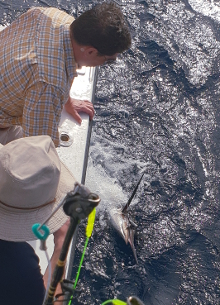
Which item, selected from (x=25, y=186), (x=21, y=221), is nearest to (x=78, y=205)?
(x=25, y=186)

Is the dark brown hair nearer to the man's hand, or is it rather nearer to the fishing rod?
the man's hand

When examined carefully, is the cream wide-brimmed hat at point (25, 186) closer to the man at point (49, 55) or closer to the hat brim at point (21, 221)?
the hat brim at point (21, 221)

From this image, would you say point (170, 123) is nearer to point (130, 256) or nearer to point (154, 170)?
point (154, 170)

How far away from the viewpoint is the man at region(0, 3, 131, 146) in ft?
6.48

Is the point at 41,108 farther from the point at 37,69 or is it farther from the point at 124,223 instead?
the point at 124,223

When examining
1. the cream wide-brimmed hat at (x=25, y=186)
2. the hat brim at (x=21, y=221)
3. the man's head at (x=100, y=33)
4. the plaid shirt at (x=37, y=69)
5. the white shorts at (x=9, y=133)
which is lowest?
the white shorts at (x=9, y=133)

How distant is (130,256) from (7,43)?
2105 millimetres

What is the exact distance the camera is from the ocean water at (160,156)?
10.6ft

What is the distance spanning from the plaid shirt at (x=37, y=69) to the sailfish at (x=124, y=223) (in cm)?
145

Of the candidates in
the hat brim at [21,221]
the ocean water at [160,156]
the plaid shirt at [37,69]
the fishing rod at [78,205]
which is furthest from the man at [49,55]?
the ocean water at [160,156]

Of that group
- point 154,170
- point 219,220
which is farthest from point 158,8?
point 219,220

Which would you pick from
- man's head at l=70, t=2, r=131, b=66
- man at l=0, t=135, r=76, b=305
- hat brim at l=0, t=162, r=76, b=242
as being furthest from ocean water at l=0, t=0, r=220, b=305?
man's head at l=70, t=2, r=131, b=66

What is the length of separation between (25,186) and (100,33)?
97 centimetres

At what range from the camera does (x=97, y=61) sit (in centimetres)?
215
